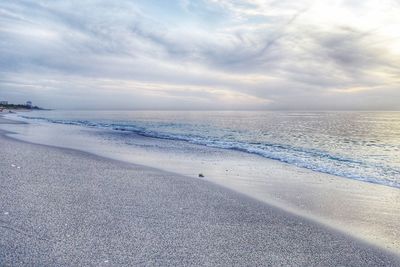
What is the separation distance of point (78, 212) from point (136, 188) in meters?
2.63

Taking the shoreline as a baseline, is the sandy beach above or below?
above

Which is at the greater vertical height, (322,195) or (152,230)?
(152,230)

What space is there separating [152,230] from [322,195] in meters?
6.41

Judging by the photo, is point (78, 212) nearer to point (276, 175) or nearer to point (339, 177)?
point (276, 175)

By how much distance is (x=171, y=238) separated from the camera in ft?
17.6

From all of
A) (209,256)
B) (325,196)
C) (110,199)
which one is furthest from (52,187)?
(325,196)

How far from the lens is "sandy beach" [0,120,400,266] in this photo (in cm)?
470

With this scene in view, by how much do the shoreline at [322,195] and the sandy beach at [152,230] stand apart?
0.70 m

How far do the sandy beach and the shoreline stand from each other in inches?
27.6

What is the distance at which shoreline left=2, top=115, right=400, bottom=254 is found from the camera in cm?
691

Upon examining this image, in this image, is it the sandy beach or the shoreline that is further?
the shoreline

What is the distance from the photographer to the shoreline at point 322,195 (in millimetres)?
6906

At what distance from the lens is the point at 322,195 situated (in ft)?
32.5

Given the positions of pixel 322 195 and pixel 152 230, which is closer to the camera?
pixel 152 230
